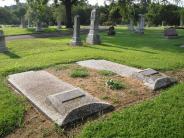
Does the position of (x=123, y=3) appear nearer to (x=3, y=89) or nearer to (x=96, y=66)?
(x=96, y=66)

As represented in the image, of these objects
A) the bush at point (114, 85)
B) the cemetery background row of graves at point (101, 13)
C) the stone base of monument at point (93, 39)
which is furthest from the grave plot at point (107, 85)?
the cemetery background row of graves at point (101, 13)

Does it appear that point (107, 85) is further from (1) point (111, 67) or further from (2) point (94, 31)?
(2) point (94, 31)

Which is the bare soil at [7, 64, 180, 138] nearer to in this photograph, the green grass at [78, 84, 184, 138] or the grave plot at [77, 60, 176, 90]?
the grave plot at [77, 60, 176, 90]

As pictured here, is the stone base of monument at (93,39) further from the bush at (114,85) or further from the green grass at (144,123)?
the green grass at (144,123)

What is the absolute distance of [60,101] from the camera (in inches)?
229

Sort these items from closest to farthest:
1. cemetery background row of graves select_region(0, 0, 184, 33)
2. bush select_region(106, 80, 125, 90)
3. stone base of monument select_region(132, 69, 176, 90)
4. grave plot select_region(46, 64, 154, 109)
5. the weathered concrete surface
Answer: grave plot select_region(46, 64, 154, 109) < bush select_region(106, 80, 125, 90) < stone base of monument select_region(132, 69, 176, 90) < the weathered concrete surface < cemetery background row of graves select_region(0, 0, 184, 33)

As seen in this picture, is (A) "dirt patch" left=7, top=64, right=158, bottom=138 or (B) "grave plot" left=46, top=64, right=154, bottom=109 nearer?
(A) "dirt patch" left=7, top=64, right=158, bottom=138

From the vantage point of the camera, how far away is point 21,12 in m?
96.1

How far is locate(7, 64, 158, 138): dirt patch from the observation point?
506 centimetres

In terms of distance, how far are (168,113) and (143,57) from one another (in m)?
6.82

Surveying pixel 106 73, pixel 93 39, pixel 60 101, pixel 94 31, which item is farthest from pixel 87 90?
pixel 94 31

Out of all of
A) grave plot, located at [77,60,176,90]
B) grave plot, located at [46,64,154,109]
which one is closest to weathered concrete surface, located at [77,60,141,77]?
grave plot, located at [77,60,176,90]

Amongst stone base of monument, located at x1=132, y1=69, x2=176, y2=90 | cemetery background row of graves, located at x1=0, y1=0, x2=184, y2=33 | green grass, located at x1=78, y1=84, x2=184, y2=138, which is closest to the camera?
green grass, located at x1=78, y1=84, x2=184, y2=138

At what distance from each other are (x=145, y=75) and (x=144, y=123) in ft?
9.81
